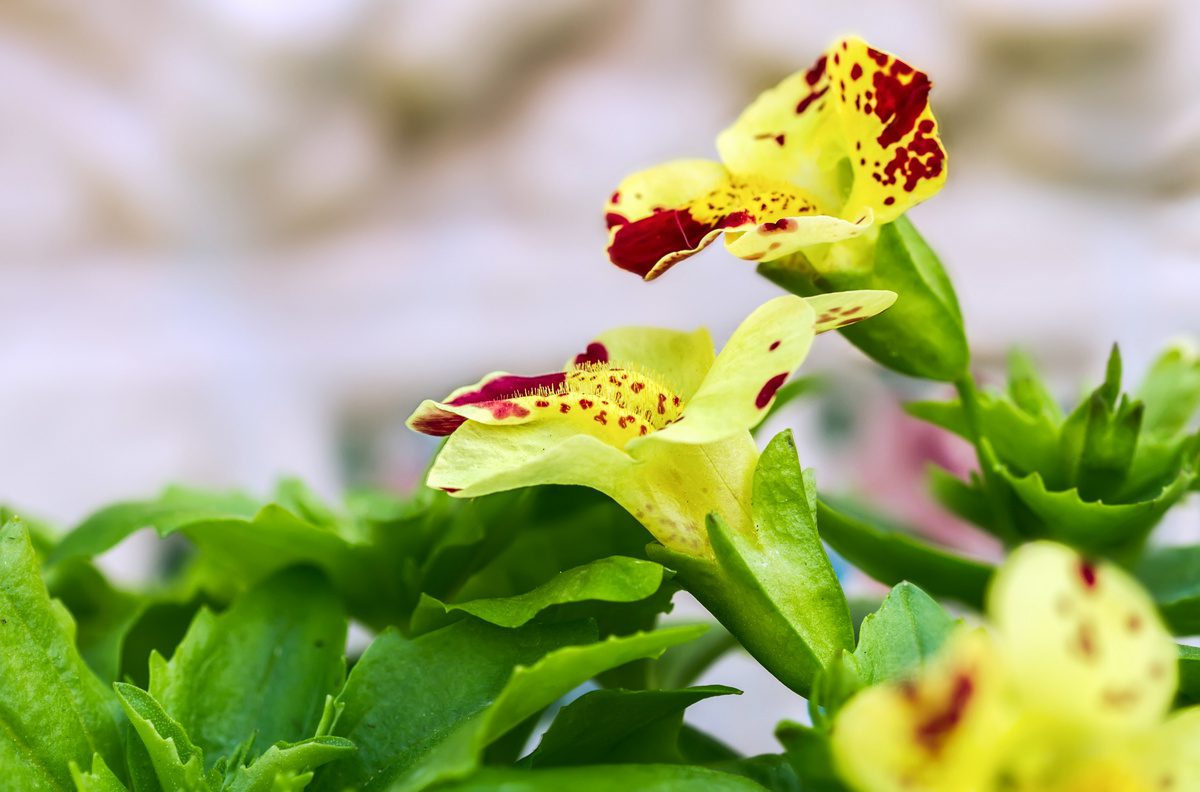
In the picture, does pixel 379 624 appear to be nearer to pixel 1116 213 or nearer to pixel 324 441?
pixel 324 441

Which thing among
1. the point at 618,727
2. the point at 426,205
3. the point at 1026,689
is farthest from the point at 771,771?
the point at 426,205

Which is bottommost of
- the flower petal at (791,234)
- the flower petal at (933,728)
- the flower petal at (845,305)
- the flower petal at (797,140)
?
the flower petal at (933,728)

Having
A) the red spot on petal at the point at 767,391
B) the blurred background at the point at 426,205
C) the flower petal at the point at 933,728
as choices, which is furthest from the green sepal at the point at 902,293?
the blurred background at the point at 426,205

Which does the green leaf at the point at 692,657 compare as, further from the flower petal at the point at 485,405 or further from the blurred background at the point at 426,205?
the blurred background at the point at 426,205

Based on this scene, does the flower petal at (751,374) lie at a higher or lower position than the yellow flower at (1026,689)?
higher

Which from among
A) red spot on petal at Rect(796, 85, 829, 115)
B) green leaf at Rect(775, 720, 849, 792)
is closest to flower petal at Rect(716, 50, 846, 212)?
red spot on petal at Rect(796, 85, 829, 115)

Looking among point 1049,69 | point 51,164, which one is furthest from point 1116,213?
point 51,164

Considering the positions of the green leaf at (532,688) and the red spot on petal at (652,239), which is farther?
the red spot on petal at (652,239)
